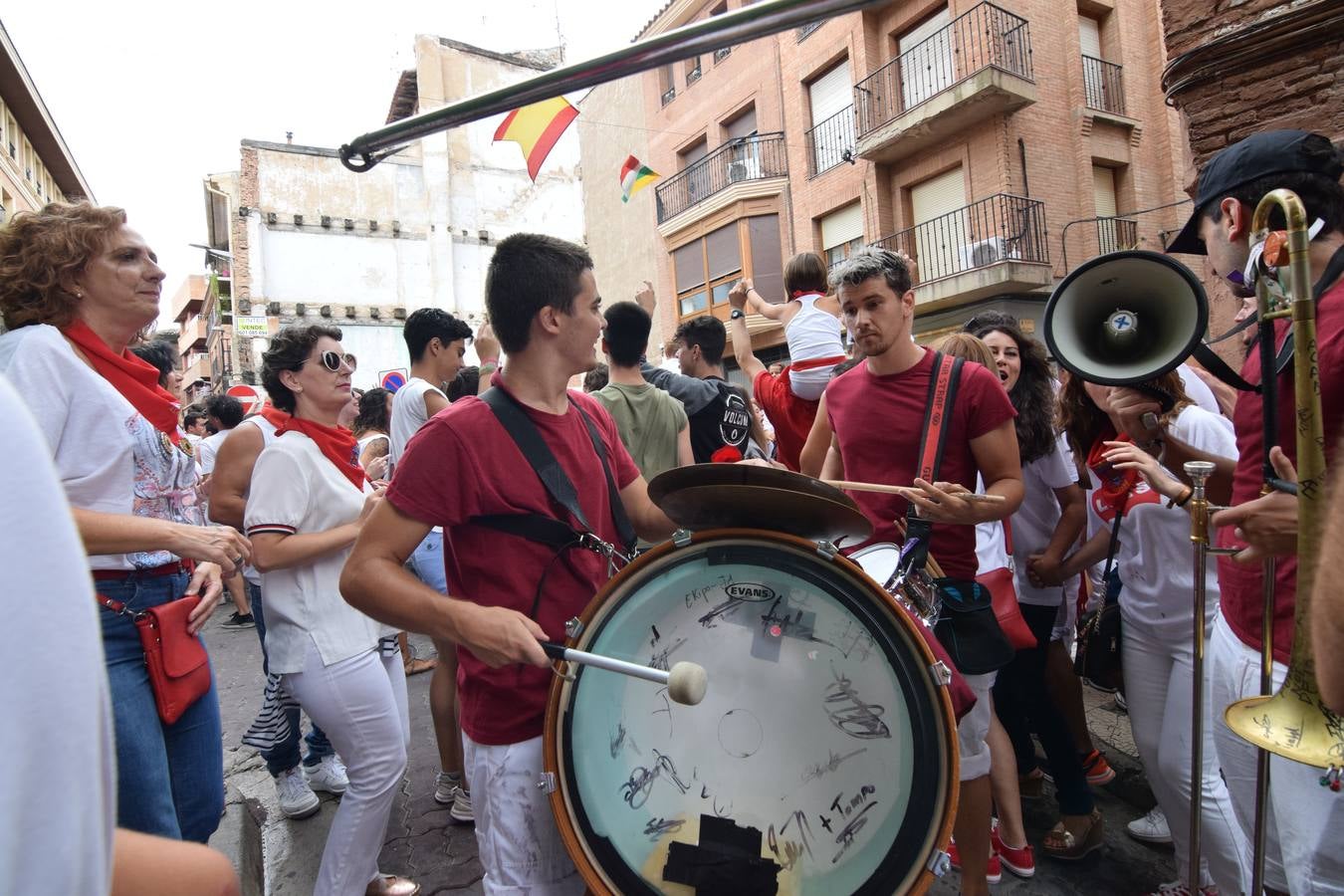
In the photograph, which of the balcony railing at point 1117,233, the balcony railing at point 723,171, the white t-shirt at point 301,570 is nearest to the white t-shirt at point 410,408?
the white t-shirt at point 301,570

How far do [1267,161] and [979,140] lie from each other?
51.3 ft

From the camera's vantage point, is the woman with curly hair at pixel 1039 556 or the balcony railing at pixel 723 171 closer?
the woman with curly hair at pixel 1039 556

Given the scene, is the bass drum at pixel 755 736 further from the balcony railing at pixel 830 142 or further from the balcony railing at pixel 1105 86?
the balcony railing at pixel 1105 86

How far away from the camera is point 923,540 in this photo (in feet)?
7.47

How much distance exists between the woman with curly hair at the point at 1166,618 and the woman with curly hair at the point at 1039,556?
0.29m

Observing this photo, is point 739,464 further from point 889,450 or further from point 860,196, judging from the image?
point 860,196

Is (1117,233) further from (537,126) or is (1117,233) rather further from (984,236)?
(537,126)

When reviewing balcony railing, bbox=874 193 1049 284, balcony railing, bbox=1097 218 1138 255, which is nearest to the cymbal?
balcony railing, bbox=874 193 1049 284

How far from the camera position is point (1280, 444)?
5.61 ft

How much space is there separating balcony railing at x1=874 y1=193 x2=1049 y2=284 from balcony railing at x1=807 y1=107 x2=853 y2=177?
2961mm

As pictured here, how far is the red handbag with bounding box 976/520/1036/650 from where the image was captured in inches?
104

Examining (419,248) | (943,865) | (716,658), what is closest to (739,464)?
(716,658)

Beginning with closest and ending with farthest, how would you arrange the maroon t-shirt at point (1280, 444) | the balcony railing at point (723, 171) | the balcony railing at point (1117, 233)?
the maroon t-shirt at point (1280, 444)
the balcony railing at point (1117, 233)
the balcony railing at point (723, 171)

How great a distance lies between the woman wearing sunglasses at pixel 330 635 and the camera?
2.54 meters
